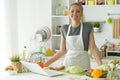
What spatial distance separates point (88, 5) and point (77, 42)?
4.64ft

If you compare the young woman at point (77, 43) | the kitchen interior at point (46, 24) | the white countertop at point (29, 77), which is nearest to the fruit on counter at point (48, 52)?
the kitchen interior at point (46, 24)

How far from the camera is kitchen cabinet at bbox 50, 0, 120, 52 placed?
4410 millimetres

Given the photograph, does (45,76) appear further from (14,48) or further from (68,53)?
(14,48)

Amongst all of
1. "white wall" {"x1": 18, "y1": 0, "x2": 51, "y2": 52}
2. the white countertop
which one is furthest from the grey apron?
"white wall" {"x1": 18, "y1": 0, "x2": 51, "y2": 52}

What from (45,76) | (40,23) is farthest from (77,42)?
(40,23)

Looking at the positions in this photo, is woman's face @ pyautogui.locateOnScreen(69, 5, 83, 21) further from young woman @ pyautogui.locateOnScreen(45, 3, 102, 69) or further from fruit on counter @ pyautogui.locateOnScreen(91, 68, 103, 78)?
fruit on counter @ pyautogui.locateOnScreen(91, 68, 103, 78)

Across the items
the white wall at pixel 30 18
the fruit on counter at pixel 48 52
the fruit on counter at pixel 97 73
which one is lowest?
the fruit on counter at pixel 48 52

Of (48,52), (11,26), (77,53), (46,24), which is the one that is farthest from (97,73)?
(11,26)

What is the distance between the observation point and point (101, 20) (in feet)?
14.6

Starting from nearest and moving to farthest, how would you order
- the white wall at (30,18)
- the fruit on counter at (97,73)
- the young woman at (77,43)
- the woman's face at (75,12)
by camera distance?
1. the fruit on counter at (97,73)
2. the woman's face at (75,12)
3. the young woman at (77,43)
4. the white wall at (30,18)

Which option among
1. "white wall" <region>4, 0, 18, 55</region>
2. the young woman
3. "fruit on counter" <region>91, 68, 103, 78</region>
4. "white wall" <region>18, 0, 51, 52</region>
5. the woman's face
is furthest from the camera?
"white wall" <region>18, 0, 51, 52</region>

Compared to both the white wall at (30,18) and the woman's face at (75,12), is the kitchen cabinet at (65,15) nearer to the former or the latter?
the white wall at (30,18)

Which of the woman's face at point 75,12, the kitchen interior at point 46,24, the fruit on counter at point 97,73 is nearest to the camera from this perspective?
the fruit on counter at point 97,73

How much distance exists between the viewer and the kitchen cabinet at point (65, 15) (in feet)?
14.5
